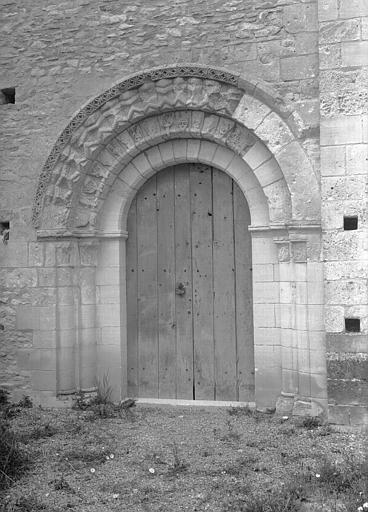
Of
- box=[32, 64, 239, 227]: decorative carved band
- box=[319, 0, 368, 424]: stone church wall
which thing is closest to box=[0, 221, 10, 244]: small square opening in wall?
box=[32, 64, 239, 227]: decorative carved band

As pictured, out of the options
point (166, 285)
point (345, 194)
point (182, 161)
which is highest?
point (182, 161)

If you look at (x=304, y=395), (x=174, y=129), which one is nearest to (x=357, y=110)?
(x=174, y=129)

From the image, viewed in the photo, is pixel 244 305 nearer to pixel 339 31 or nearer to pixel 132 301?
pixel 132 301

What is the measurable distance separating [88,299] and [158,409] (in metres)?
1.32

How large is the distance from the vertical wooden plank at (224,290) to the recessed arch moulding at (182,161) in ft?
0.98

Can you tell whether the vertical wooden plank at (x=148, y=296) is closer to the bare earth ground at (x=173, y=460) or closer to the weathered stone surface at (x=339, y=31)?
the bare earth ground at (x=173, y=460)

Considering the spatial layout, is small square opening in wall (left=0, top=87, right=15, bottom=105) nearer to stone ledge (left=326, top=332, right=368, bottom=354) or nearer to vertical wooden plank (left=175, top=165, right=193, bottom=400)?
vertical wooden plank (left=175, top=165, right=193, bottom=400)

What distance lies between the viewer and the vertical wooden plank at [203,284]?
599 cm

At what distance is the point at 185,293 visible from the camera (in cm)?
606

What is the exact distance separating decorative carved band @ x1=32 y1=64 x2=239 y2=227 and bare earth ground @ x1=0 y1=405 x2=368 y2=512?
2.21 metres

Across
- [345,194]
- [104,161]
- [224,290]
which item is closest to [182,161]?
[104,161]

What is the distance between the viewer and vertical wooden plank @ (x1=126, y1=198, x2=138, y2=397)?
20.4 feet

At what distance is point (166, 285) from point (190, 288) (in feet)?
0.86

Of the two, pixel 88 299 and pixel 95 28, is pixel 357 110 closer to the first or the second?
pixel 95 28
